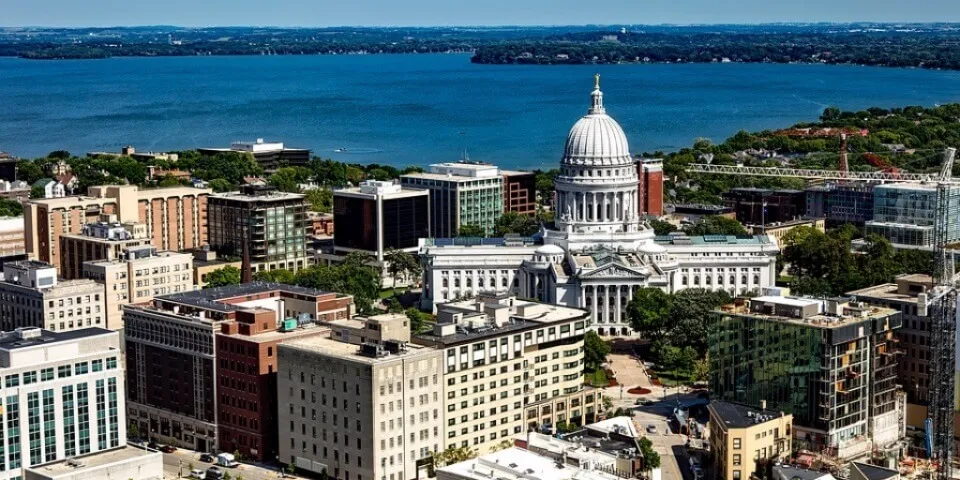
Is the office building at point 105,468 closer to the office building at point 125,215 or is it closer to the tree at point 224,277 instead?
the tree at point 224,277

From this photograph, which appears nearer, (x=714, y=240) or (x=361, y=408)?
(x=361, y=408)

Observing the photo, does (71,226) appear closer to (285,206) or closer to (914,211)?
(285,206)

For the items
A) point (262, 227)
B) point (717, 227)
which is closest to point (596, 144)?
point (717, 227)

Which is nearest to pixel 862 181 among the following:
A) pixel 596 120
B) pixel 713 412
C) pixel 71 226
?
pixel 596 120

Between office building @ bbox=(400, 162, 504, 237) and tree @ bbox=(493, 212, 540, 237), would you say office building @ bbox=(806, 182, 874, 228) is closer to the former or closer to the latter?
tree @ bbox=(493, 212, 540, 237)

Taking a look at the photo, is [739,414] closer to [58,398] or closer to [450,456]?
[450,456]

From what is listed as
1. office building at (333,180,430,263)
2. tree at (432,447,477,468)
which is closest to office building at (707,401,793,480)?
tree at (432,447,477,468)
